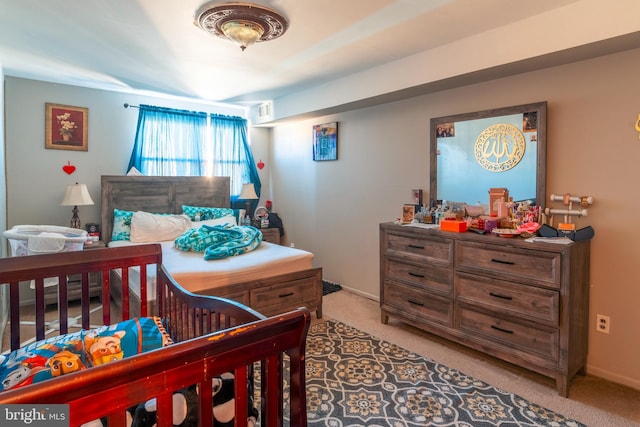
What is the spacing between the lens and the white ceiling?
2113mm

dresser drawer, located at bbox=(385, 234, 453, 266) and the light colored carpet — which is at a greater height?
dresser drawer, located at bbox=(385, 234, 453, 266)

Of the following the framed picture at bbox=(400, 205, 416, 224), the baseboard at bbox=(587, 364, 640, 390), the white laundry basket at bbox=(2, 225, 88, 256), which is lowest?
the baseboard at bbox=(587, 364, 640, 390)

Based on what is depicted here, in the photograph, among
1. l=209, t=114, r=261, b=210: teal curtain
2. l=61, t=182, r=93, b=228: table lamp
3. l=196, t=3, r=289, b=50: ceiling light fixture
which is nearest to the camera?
l=196, t=3, r=289, b=50: ceiling light fixture

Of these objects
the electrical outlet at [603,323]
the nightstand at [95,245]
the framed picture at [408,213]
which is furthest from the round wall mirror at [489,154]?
the nightstand at [95,245]

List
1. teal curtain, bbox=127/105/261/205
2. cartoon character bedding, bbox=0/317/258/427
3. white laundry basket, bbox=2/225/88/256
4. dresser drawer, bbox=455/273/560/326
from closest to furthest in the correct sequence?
cartoon character bedding, bbox=0/317/258/427 < dresser drawer, bbox=455/273/560/326 < white laundry basket, bbox=2/225/88/256 < teal curtain, bbox=127/105/261/205

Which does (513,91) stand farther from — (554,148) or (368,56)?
(368,56)

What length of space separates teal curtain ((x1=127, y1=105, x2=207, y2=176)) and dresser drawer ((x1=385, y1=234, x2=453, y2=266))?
283cm

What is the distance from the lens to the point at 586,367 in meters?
2.41

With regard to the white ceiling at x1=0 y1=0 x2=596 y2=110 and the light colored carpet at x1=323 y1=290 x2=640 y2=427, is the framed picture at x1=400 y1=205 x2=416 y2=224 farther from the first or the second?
the white ceiling at x1=0 y1=0 x2=596 y2=110

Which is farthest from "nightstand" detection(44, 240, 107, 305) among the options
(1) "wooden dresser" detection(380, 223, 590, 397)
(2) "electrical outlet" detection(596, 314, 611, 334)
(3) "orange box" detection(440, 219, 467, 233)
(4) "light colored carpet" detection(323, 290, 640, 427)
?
(2) "electrical outlet" detection(596, 314, 611, 334)

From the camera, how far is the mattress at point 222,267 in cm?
263

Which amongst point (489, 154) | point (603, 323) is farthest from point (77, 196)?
point (603, 323)

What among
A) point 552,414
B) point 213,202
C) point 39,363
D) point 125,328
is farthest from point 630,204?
point 213,202

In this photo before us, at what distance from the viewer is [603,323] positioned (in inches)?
92.4
